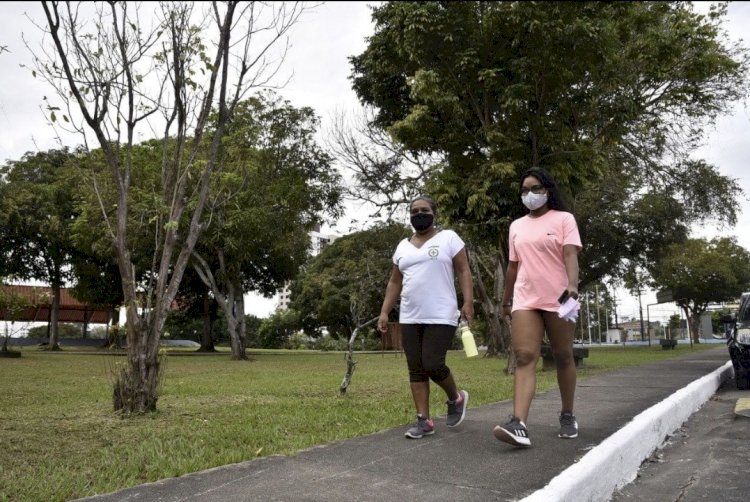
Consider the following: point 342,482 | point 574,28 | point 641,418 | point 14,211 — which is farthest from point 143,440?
point 14,211

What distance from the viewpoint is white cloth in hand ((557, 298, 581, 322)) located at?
164 inches

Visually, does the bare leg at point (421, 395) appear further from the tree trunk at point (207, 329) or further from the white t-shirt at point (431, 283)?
the tree trunk at point (207, 329)

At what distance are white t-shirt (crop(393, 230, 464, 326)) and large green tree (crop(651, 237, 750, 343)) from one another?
39872 mm

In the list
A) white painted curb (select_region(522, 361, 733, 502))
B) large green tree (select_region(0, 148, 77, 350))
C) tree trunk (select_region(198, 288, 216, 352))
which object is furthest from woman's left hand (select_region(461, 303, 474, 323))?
tree trunk (select_region(198, 288, 216, 352))

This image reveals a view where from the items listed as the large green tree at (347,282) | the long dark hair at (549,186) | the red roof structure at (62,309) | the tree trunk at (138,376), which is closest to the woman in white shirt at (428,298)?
the long dark hair at (549,186)

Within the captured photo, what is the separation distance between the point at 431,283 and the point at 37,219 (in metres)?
29.9

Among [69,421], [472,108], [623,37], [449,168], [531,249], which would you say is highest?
[623,37]

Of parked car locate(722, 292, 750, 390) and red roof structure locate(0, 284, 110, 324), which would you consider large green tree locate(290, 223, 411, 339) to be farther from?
red roof structure locate(0, 284, 110, 324)

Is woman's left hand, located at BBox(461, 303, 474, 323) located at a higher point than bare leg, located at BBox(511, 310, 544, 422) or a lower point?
higher

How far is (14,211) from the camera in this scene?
28609mm

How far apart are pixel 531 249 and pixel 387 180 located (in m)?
15.9

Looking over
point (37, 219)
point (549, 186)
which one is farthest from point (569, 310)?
point (37, 219)

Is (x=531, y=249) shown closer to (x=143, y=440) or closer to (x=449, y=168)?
(x=143, y=440)

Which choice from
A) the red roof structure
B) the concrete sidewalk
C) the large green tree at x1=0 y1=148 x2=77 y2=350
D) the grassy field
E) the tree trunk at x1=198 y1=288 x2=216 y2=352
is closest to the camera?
the concrete sidewalk
